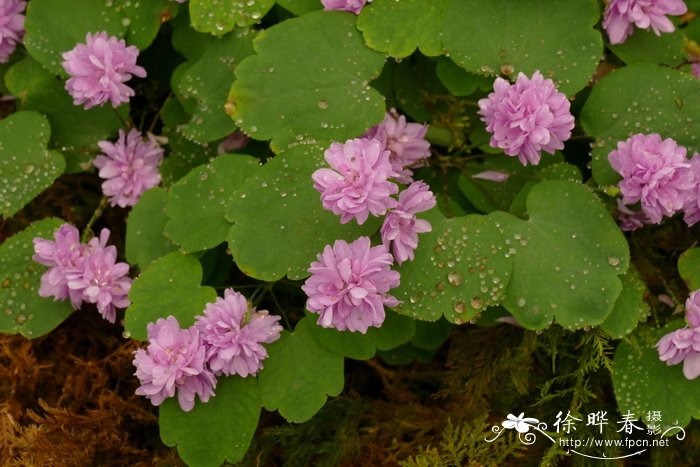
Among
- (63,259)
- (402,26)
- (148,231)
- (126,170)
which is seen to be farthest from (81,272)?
(402,26)

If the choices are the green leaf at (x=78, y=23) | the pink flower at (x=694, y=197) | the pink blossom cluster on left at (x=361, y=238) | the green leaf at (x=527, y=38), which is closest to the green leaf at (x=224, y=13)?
the green leaf at (x=78, y=23)

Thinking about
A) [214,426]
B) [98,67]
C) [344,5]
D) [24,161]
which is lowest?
[214,426]

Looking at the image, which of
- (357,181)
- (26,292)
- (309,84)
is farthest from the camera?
(26,292)

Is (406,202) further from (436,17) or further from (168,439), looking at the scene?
(168,439)

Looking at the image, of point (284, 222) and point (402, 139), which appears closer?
point (284, 222)

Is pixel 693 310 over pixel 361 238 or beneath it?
beneath

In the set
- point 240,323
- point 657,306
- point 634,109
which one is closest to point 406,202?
point 240,323

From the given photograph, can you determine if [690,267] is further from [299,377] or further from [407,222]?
[299,377]

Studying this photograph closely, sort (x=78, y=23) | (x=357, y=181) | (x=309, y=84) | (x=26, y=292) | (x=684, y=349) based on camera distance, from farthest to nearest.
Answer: (x=78, y=23)
(x=26, y=292)
(x=309, y=84)
(x=684, y=349)
(x=357, y=181)
